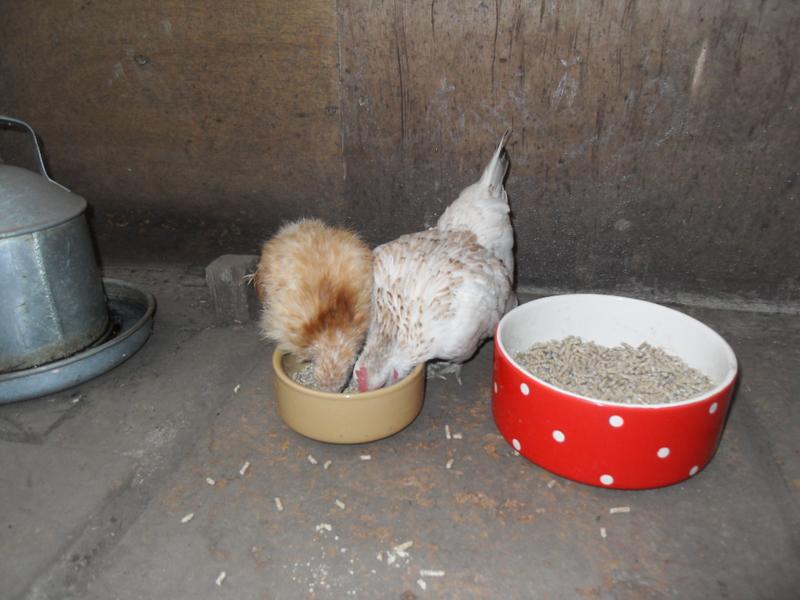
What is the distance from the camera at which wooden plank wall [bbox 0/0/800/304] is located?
2336 mm

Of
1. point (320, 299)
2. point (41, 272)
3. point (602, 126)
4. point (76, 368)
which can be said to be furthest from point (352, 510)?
point (602, 126)

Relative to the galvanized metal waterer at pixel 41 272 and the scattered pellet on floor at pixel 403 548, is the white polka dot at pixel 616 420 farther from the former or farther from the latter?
the galvanized metal waterer at pixel 41 272

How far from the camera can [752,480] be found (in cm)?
173

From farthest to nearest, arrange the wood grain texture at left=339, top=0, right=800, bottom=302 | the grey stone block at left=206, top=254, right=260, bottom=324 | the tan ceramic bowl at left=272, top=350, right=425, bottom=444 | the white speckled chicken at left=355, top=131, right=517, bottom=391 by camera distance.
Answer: the grey stone block at left=206, top=254, right=260, bottom=324
the wood grain texture at left=339, top=0, right=800, bottom=302
the white speckled chicken at left=355, top=131, right=517, bottom=391
the tan ceramic bowl at left=272, top=350, right=425, bottom=444

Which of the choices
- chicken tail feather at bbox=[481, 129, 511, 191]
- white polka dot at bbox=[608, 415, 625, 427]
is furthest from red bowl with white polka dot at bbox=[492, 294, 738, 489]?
chicken tail feather at bbox=[481, 129, 511, 191]

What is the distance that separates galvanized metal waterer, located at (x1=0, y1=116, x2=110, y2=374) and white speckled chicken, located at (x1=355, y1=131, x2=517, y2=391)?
1175 mm

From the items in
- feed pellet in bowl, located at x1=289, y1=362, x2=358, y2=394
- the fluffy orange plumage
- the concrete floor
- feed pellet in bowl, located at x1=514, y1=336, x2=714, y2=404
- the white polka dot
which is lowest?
the concrete floor

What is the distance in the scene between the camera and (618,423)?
1.53 meters

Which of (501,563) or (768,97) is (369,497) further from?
(768,97)

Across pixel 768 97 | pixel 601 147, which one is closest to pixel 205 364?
pixel 601 147

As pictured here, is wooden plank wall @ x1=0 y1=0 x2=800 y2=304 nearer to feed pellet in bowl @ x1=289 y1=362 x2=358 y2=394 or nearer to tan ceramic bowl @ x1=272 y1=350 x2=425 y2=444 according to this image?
feed pellet in bowl @ x1=289 y1=362 x2=358 y2=394

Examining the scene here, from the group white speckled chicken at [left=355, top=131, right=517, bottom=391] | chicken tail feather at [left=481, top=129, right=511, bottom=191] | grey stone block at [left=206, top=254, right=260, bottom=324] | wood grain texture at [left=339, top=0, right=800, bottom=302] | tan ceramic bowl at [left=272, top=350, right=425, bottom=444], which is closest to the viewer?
tan ceramic bowl at [left=272, top=350, right=425, bottom=444]

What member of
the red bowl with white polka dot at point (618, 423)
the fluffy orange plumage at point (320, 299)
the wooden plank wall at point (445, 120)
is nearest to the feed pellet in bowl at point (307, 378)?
the fluffy orange plumage at point (320, 299)

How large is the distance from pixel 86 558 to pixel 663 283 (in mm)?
2597
